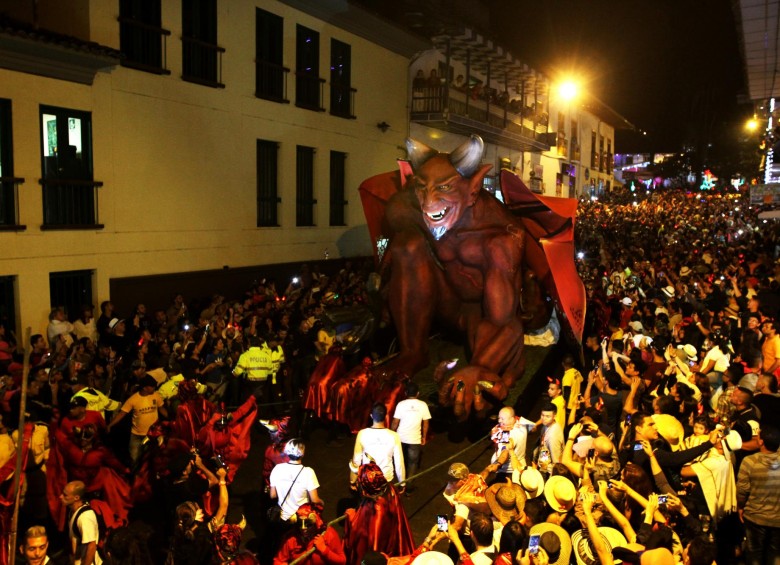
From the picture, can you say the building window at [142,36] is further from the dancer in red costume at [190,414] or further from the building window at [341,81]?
the dancer in red costume at [190,414]

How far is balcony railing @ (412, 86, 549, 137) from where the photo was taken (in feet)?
Answer: 72.5

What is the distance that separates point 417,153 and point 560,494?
603cm

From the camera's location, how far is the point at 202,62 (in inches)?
577

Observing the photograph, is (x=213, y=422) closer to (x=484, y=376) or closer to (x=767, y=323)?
(x=484, y=376)

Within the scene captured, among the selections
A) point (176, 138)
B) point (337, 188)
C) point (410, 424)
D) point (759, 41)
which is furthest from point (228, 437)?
point (759, 41)

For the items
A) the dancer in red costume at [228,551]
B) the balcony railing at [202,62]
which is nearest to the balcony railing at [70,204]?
the balcony railing at [202,62]

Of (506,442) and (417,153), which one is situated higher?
(417,153)

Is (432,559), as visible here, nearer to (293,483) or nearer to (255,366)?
(293,483)

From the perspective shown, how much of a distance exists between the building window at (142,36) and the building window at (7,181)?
2.46m

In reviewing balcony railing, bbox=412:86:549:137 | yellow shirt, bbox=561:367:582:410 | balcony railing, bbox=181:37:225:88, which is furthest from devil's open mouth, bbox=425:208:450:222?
balcony railing, bbox=412:86:549:137

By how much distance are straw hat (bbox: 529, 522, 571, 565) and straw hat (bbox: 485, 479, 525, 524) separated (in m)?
Answer: 0.41

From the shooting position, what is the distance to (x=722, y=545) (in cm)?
586

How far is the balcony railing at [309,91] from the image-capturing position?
17375mm

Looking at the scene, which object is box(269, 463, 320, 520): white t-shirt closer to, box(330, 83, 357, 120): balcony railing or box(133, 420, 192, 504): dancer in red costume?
box(133, 420, 192, 504): dancer in red costume
